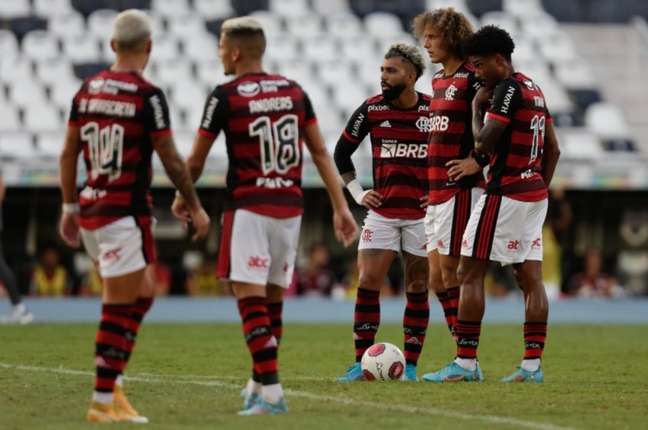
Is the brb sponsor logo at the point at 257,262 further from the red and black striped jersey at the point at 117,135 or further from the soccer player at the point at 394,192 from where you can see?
the soccer player at the point at 394,192

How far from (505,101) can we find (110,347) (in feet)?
10.5

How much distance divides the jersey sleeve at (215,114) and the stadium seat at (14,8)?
20295 millimetres

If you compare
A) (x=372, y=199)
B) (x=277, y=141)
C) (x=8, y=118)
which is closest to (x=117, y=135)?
(x=277, y=141)

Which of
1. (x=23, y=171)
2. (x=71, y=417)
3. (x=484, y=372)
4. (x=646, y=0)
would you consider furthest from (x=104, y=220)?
(x=646, y=0)

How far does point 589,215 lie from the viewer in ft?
84.2

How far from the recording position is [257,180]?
7.75 meters

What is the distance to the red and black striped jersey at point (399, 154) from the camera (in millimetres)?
9922

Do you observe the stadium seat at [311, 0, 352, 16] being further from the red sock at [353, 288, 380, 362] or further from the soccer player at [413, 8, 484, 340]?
the red sock at [353, 288, 380, 362]

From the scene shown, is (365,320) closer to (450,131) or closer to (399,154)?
(399,154)

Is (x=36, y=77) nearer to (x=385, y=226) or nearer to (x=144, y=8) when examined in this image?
(x=144, y=8)

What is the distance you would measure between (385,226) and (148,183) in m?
2.68

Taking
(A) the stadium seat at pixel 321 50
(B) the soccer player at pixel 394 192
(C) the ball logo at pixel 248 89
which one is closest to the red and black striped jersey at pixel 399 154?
(B) the soccer player at pixel 394 192

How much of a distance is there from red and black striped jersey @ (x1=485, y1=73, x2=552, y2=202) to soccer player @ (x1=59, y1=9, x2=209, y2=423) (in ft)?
8.70

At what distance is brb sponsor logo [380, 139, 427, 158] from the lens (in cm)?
992
